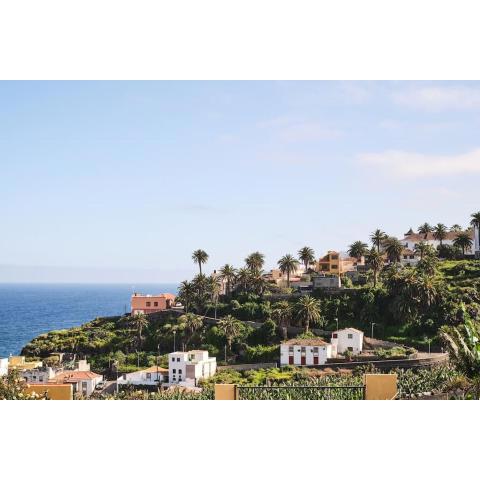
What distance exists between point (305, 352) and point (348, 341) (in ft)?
7.02

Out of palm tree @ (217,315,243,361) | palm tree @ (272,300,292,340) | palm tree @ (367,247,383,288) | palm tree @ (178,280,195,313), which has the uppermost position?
palm tree @ (367,247,383,288)

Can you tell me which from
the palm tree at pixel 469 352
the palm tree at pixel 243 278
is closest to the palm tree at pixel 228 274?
the palm tree at pixel 243 278

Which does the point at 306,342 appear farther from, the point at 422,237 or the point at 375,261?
the point at 422,237

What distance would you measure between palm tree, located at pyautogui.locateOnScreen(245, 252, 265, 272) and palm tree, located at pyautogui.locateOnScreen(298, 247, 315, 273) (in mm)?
3434

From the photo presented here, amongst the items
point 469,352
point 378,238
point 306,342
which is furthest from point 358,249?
point 469,352

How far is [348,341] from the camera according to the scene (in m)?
27.8

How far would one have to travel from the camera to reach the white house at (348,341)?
1086 inches

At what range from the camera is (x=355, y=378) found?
23750mm

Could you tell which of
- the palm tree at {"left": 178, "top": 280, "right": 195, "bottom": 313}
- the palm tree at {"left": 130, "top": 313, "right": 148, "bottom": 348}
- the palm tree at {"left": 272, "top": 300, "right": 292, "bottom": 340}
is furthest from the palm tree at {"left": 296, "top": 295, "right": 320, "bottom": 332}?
the palm tree at {"left": 130, "top": 313, "right": 148, "bottom": 348}

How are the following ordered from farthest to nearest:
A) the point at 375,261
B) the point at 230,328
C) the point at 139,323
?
the point at 375,261
the point at 139,323
the point at 230,328

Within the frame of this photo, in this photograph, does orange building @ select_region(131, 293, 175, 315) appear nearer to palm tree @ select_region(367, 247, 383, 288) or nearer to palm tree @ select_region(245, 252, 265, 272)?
palm tree @ select_region(245, 252, 265, 272)

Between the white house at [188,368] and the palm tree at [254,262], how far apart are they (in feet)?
30.3

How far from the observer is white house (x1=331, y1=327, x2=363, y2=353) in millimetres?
27594
